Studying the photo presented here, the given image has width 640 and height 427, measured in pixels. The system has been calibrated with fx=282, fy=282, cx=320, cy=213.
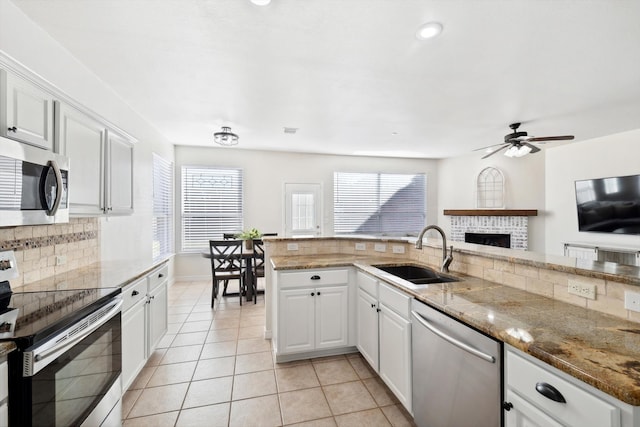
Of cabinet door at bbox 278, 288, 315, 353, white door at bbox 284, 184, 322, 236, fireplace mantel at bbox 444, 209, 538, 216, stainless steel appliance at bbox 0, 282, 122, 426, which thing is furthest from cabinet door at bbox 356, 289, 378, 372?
fireplace mantel at bbox 444, 209, 538, 216

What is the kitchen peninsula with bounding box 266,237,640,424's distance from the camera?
2.91 ft

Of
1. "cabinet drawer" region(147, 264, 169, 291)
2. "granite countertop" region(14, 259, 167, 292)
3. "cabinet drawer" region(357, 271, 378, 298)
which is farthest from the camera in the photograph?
"cabinet drawer" region(147, 264, 169, 291)

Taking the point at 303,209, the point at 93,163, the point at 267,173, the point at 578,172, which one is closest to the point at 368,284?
the point at 93,163

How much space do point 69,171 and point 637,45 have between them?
4.16 metres

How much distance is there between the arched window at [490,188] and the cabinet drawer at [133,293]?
6.43 m

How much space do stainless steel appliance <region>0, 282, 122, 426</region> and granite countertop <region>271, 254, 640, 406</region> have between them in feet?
5.74

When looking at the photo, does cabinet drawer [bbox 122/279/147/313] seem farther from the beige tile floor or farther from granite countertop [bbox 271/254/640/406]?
granite countertop [bbox 271/254/640/406]

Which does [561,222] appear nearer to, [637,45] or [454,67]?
[637,45]

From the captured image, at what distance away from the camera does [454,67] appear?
250cm

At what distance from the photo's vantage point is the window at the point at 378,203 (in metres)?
6.65

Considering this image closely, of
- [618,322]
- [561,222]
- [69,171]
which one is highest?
[69,171]

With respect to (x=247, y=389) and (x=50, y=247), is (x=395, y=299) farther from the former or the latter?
(x=50, y=247)

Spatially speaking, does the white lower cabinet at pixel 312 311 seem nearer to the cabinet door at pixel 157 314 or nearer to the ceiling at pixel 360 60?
the cabinet door at pixel 157 314

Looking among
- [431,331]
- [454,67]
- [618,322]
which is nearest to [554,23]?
[454,67]
